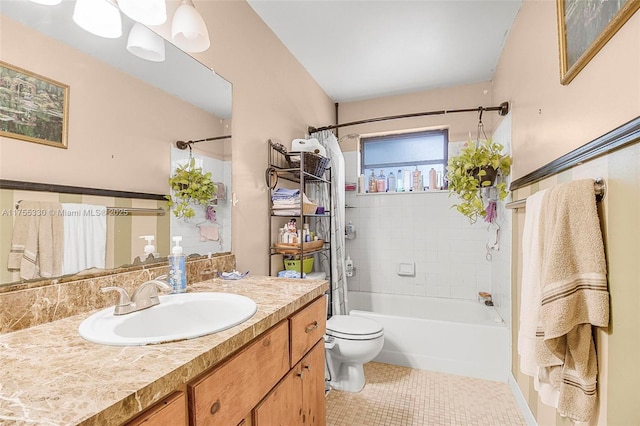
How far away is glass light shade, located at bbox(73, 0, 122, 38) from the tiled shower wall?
8.11ft

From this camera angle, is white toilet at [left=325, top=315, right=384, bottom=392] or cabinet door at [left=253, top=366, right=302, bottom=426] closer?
cabinet door at [left=253, top=366, right=302, bottom=426]

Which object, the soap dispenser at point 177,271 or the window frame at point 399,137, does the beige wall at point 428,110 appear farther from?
the soap dispenser at point 177,271

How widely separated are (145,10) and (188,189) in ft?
2.23

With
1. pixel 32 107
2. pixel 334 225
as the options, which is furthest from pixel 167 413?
pixel 334 225

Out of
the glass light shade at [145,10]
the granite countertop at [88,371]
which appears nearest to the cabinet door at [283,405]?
the granite countertop at [88,371]

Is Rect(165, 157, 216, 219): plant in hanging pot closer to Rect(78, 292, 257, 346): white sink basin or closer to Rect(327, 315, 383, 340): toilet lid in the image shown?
Rect(78, 292, 257, 346): white sink basin

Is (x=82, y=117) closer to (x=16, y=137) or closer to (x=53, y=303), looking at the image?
A: (x=16, y=137)

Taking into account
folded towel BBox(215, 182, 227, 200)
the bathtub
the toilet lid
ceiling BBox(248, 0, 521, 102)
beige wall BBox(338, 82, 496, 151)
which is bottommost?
the bathtub

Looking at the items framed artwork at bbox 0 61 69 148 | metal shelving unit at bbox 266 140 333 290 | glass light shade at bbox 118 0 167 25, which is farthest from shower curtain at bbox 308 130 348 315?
framed artwork at bbox 0 61 69 148

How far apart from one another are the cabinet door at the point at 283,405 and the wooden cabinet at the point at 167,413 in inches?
12.3

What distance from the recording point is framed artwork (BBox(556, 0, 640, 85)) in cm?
83

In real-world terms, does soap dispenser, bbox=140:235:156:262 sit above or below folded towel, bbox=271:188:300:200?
below

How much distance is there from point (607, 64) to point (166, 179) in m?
1.58

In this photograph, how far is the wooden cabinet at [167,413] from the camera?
51 cm
